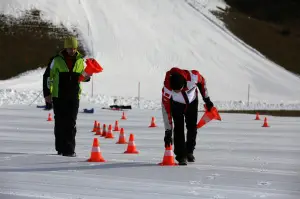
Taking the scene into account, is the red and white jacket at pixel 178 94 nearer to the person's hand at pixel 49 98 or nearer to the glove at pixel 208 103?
the glove at pixel 208 103

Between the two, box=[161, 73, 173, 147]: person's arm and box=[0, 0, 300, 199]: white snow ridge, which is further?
box=[161, 73, 173, 147]: person's arm

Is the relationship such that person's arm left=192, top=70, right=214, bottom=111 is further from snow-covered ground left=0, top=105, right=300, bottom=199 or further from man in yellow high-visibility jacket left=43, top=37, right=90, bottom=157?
man in yellow high-visibility jacket left=43, top=37, right=90, bottom=157

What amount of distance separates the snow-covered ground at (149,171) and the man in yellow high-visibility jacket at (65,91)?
0.34 meters

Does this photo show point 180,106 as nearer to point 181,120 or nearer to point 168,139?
point 181,120

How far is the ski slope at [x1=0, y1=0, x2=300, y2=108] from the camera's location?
202ft

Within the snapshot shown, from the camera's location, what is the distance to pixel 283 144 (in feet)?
48.7

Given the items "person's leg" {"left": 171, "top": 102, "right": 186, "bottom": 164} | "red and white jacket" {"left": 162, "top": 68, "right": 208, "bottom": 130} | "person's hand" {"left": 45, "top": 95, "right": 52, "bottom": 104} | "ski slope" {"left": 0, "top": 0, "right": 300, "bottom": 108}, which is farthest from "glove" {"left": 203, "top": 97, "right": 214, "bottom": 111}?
"ski slope" {"left": 0, "top": 0, "right": 300, "bottom": 108}

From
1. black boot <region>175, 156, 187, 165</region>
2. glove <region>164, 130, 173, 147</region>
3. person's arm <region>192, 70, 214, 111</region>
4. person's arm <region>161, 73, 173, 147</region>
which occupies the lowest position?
black boot <region>175, 156, 187, 165</region>

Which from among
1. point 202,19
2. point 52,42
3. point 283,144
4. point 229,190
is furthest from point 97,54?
point 229,190

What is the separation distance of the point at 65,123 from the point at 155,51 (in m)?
56.9

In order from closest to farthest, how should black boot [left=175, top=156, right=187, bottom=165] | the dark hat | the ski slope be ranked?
the dark hat < black boot [left=175, top=156, right=187, bottom=165] < the ski slope

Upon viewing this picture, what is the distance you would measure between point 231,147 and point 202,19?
66950 millimetres

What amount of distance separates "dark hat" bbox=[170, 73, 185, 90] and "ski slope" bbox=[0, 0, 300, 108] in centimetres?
4669

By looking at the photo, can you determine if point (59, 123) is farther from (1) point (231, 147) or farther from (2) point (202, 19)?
(2) point (202, 19)
